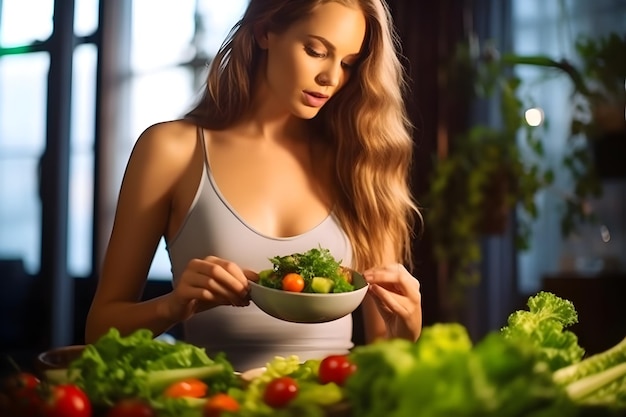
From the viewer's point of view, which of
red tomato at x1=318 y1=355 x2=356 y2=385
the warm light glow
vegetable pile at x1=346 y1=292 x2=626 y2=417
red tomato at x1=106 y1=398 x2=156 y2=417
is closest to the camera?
vegetable pile at x1=346 y1=292 x2=626 y2=417

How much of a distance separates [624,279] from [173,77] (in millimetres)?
1122

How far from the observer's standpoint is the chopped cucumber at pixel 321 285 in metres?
0.86

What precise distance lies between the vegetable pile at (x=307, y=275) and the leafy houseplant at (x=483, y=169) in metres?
0.46

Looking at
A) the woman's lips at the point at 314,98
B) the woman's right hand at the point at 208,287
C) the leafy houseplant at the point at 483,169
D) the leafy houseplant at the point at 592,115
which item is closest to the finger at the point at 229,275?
the woman's right hand at the point at 208,287

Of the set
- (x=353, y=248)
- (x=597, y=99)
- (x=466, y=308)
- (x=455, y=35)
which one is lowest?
(x=466, y=308)

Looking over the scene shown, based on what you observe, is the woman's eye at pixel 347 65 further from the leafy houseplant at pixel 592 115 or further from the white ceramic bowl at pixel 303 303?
the leafy houseplant at pixel 592 115

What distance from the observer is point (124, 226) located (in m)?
0.90

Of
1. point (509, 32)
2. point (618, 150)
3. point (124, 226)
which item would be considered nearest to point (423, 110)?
point (124, 226)

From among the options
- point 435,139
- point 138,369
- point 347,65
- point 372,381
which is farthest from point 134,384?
point 435,139

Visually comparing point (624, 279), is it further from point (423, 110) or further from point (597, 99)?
point (423, 110)

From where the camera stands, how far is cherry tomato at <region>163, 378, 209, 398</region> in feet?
2.31

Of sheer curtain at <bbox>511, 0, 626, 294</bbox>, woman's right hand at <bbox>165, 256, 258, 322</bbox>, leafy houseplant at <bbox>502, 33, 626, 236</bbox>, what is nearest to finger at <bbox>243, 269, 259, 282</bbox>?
woman's right hand at <bbox>165, 256, 258, 322</bbox>

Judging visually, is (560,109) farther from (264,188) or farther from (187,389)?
(187,389)

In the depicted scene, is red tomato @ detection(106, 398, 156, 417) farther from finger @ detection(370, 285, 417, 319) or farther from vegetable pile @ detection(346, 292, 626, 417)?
finger @ detection(370, 285, 417, 319)
